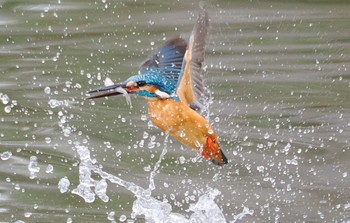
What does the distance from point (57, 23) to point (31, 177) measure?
1.42 meters

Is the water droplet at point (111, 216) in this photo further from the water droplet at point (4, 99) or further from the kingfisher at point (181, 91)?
the water droplet at point (4, 99)

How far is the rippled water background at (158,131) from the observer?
363 centimetres

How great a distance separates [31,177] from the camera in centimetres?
379

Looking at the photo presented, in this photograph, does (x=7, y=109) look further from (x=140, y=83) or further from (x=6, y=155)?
(x=140, y=83)

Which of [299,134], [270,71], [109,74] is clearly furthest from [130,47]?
[299,134]

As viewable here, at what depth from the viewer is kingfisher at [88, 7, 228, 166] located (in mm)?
2816

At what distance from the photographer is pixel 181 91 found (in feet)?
9.56

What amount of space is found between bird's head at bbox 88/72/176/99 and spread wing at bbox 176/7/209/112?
0.06 metres

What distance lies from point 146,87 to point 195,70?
19 cm

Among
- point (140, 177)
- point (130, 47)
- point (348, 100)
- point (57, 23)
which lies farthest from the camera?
point (57, 23)

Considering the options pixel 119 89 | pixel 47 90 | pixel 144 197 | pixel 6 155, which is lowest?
pixel 6 155

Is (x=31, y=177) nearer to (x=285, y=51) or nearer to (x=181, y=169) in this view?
(x=181, y=169)

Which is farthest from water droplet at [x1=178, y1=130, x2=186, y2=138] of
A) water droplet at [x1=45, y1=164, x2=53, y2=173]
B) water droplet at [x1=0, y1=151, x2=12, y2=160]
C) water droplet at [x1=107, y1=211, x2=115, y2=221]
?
water droplet at [x1=0, y1=151, x2=12, y2=160]

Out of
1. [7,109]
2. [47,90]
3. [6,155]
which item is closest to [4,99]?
[7,109]
